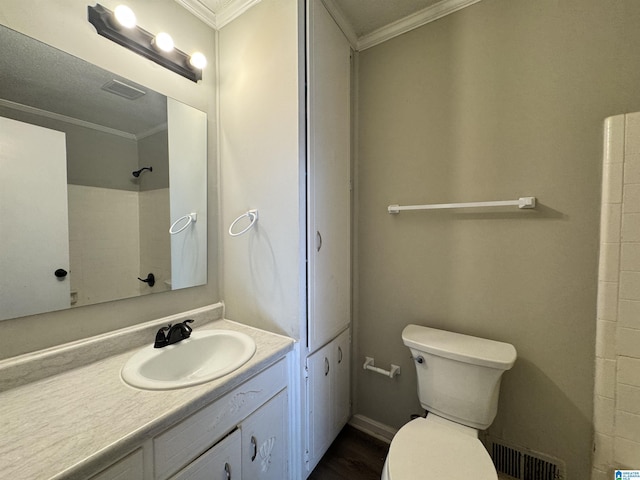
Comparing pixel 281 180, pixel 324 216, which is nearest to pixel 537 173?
pixel 324 216

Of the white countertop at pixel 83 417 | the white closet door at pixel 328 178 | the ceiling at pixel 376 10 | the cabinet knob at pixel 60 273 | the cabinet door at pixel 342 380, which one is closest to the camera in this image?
the white countertop at pixel 83 417

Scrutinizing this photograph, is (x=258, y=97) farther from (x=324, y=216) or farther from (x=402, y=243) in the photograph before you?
(x=402, y=243)

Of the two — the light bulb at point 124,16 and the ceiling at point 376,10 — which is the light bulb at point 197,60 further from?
the ceiling at point 376,10

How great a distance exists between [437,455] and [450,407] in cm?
27

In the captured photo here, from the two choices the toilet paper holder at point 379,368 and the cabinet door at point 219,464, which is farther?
the toilet paper holder at point 379,368

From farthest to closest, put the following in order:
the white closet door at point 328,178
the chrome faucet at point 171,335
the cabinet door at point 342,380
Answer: the cabinet door at point 342,380 → the white closet door at point 328,178 → the chrome faucet at point 171,335

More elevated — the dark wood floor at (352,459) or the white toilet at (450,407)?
the white toilet at (450,407)

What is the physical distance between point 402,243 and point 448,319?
49 centimetres

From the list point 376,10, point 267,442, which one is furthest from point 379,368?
point 376,10

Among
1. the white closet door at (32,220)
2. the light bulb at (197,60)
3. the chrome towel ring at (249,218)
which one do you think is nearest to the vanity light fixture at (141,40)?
the light bulb at (197,60)

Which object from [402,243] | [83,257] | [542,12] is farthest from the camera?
[402,243]

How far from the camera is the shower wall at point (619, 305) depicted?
0.95m

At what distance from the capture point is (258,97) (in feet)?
4.07

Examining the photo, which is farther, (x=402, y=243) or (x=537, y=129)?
(x=402, y=243)
